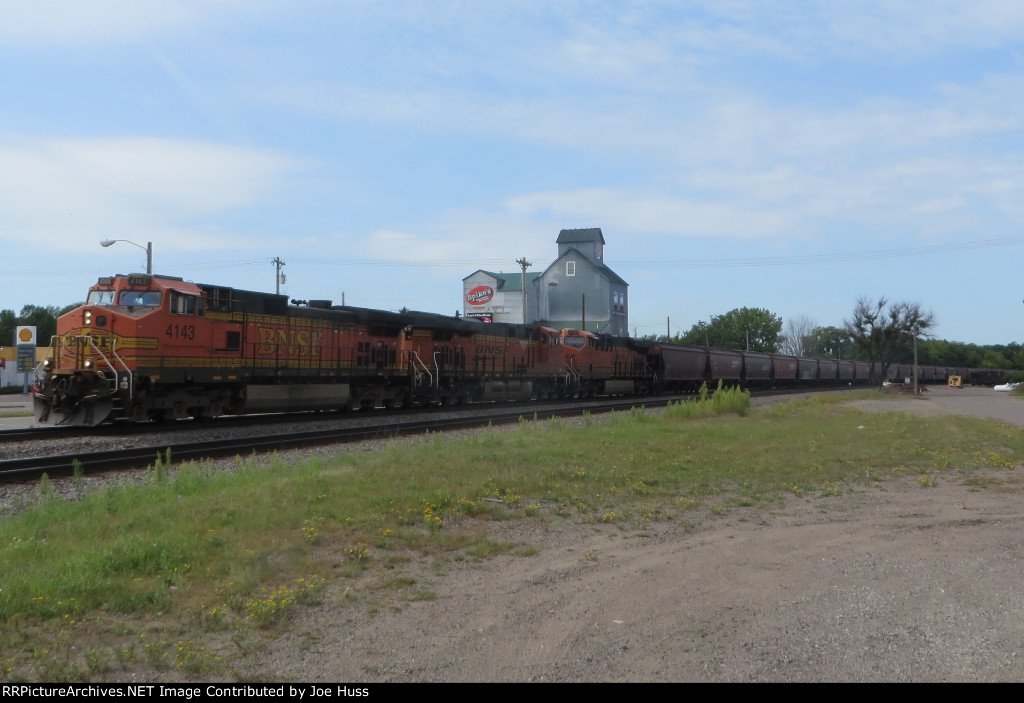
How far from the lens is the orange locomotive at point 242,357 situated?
19.0 m

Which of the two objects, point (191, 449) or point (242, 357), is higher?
point (242, 357)

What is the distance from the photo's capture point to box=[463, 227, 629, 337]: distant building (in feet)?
279

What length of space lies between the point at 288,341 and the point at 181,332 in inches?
163

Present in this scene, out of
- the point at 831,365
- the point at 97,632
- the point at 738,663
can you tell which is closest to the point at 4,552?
the point at 97,632

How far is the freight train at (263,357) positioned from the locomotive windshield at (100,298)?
0.03m

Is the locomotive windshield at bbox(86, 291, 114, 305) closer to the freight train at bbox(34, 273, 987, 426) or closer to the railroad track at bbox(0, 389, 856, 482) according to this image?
the freight train at bbox(34, 273, 987, 426)

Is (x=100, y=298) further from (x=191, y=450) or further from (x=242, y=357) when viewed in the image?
(x=191, y=450)

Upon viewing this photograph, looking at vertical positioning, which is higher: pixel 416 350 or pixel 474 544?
pixel 416 350

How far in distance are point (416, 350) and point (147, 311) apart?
38.7ft

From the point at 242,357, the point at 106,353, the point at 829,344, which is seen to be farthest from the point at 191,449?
the point at 829,344

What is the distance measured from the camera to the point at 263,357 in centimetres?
2294

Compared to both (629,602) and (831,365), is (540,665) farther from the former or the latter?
(831,365)

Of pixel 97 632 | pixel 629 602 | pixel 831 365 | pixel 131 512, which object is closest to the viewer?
pixel 97 632

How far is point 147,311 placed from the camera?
64.0 feet
